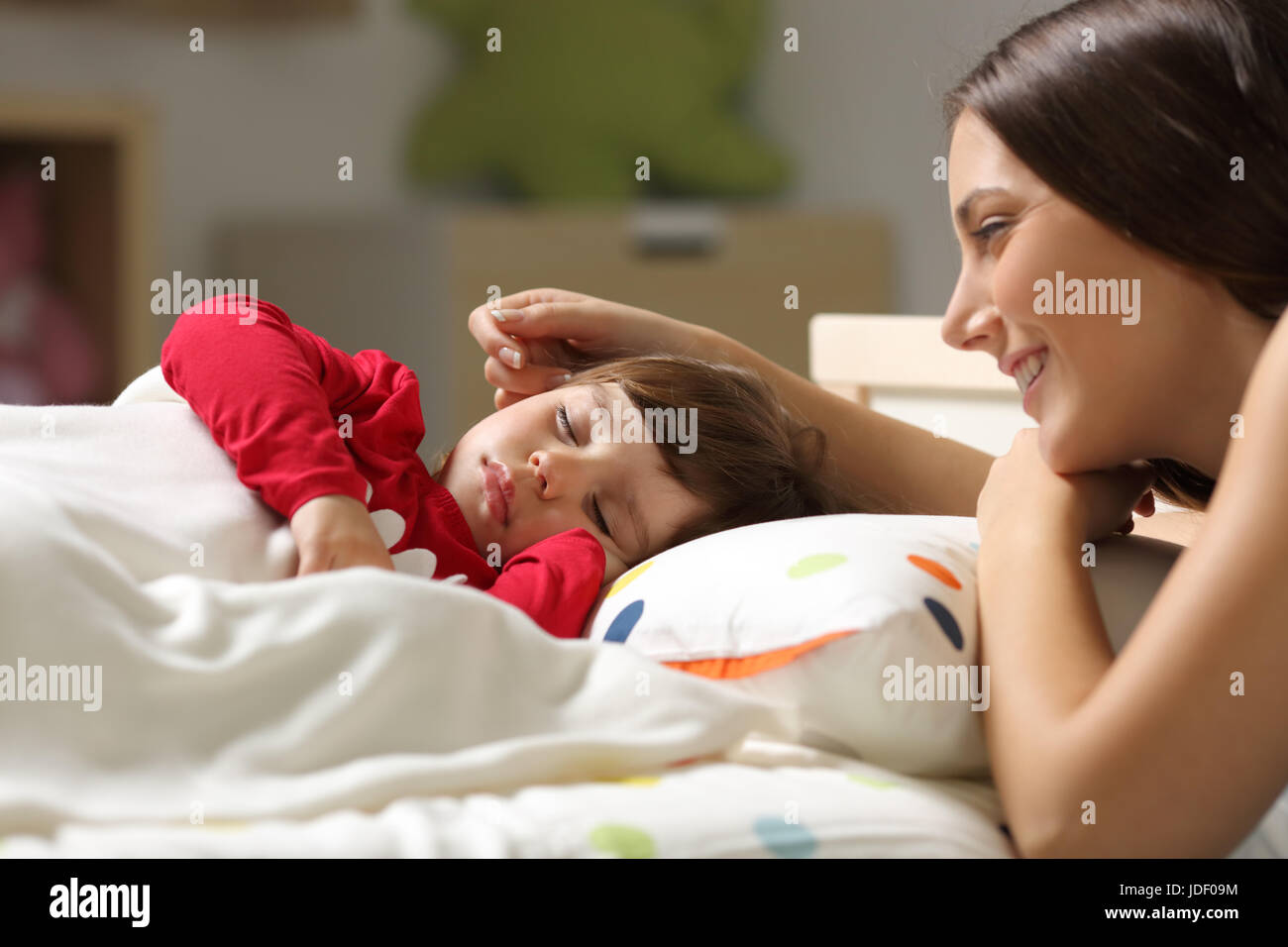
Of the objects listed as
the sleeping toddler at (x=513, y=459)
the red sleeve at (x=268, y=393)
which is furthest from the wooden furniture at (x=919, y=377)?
the red sleeve at (x=268, y=393)

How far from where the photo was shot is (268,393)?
88 centimetres

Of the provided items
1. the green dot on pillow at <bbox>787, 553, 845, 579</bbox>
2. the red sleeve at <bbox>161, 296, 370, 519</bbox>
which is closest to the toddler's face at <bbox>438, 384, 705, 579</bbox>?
the red sleeve at <bbox>161, 296, 370, 519</bbox>

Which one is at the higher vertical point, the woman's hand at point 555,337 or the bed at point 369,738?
the woman's hand at point 555,337

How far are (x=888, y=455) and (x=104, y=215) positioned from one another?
1688mm

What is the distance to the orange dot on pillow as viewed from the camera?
2.53ft

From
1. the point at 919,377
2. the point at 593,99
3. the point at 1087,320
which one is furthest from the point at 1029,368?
the point at 593,99

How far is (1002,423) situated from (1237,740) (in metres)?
0.83

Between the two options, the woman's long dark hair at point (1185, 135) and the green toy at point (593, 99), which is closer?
the woman's long dark hair at point (1185, 135)

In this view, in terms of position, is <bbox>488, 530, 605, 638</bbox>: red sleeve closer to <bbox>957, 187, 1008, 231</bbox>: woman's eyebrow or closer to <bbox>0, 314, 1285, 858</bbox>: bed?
<bbox>0, 314, 1285, 858</bbox>: bed

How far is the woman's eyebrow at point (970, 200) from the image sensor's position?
0.79m

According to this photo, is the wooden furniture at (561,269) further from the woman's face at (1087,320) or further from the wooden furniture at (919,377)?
the woman's face at (1087,320)

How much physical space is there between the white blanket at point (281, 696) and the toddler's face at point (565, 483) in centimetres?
32

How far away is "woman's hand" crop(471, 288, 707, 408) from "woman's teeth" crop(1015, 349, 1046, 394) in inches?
16.0

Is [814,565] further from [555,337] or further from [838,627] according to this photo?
[555,337]
